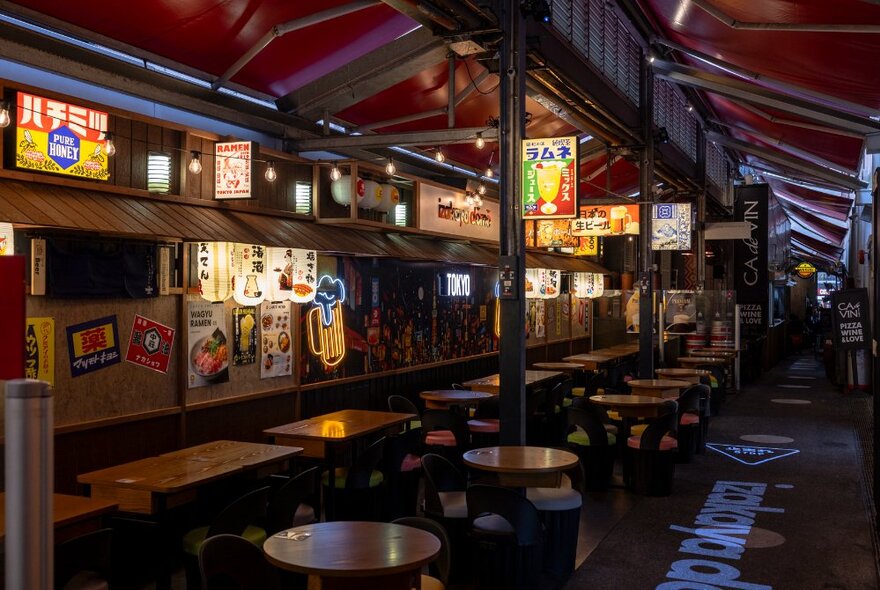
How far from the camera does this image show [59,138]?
645 cm

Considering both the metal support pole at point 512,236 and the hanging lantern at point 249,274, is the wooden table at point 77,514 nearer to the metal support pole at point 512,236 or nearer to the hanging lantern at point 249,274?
the hanging lantern at point 249,274

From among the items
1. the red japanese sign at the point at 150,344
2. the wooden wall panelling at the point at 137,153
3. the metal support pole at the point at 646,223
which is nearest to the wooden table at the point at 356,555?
the red japanese sign at the point at 150,344

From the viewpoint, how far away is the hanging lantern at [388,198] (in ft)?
34.6

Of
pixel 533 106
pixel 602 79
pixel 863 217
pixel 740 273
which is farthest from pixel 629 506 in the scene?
pixel 740 273

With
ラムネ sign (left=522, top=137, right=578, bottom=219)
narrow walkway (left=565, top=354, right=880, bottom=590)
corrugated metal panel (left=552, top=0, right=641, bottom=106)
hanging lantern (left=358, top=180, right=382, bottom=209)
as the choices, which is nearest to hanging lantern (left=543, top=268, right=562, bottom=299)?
corrugated metal panel (left=552, top=0, right=641, bottom=106)

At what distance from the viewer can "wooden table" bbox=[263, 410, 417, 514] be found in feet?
24.4

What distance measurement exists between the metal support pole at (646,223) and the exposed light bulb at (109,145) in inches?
374

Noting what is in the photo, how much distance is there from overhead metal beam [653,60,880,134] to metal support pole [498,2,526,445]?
6.10 metres

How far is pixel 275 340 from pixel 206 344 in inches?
46.9

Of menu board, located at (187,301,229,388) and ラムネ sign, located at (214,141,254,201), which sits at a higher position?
ラムネ sign, located at (214,141,254,201)

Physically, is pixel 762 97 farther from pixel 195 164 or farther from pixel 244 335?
pixel 195 164

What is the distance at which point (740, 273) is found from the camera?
22484mm

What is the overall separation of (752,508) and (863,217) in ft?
36.5

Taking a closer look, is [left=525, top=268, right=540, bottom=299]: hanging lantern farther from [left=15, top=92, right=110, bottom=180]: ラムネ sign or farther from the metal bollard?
the metal bollard
